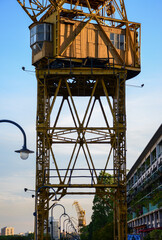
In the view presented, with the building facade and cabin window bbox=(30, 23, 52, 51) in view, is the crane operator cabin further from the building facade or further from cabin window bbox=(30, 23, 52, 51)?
the building facade

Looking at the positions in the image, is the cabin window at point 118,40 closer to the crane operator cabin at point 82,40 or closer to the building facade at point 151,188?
the crane operator cabin at point 82,40

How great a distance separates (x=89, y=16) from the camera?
54.8 meters

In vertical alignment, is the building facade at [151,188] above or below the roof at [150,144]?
below

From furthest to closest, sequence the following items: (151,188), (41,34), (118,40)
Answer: (151,188) < (118,40) < (41,34)

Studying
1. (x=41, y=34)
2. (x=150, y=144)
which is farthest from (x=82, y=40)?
(x=150, y=144)

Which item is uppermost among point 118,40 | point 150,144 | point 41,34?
point 118,40

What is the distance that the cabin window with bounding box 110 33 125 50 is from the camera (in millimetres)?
56000

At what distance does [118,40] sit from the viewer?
56406 millimetres

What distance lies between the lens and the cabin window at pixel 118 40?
184 ft

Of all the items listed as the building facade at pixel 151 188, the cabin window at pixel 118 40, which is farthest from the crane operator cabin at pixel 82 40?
the building facade at pixel 151 188

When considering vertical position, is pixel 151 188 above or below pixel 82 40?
below

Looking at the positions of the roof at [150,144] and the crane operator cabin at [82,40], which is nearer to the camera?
the crane operator cabin at [82,40]

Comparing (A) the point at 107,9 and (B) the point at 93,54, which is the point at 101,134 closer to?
(B) the point at 93,54

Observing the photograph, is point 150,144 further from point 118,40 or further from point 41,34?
point 41,34
